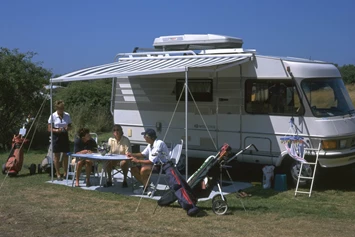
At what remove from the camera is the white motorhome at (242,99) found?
9297 millimetres

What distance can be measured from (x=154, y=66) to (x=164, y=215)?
10.5ft

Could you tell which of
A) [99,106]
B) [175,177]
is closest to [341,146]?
[175,177]

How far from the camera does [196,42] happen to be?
11.0 m

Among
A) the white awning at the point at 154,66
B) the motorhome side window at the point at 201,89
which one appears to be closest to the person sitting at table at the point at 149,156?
the white awning at the point at 154,66

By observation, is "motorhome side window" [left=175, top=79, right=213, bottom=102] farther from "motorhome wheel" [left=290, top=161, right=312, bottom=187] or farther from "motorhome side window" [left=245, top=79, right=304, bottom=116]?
"motorhome wheel" [left=290, top=161, right=312, bottom=187]

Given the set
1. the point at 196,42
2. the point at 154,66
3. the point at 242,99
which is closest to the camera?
the point at 154,66

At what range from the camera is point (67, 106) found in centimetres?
2011

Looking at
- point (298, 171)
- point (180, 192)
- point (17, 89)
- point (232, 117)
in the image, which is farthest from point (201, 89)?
point (17, 89)

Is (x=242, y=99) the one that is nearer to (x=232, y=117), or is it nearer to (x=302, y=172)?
(x=232, y=117)

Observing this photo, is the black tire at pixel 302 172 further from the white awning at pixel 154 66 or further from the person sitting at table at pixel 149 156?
the person sitting at table at pixel 149 156

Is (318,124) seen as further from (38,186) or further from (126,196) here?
(38,186)

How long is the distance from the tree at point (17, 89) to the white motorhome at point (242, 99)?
183 inches

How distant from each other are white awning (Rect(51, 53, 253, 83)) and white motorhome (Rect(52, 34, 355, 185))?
0.7 inches

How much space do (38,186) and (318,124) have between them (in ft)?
16.7
